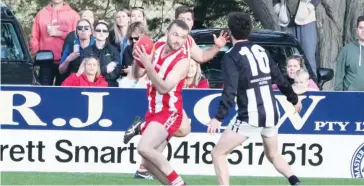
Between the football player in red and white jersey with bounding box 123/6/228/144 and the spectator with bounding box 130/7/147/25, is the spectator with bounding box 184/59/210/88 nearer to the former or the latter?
the football player in red and white jersey with bounding box 123/6/228/144

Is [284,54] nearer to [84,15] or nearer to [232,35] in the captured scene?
[84,15]

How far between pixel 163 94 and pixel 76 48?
4.09 metres

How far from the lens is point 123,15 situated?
17703 mm

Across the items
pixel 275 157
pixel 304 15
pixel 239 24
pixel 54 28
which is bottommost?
pixel 275 157

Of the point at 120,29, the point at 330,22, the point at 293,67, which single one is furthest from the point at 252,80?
the point at 330,22

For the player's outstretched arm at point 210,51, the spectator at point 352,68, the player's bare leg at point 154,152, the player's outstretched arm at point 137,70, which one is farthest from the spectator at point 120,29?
the player's bare leg at point 154,152

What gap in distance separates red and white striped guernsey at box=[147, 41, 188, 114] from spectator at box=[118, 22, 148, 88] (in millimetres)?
2863

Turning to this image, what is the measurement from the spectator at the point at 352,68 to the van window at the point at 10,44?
12.5ft

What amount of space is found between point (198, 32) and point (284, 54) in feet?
3.56

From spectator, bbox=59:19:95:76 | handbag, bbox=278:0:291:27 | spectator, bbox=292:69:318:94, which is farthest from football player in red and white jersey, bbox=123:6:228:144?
handbag, bbox=278:0:291:27

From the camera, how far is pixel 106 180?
1550 cm

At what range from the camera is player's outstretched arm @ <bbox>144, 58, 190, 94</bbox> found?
13.4 m

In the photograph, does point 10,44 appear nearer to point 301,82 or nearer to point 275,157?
point 301,82

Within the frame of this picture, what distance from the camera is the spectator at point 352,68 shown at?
1761 centimetres
